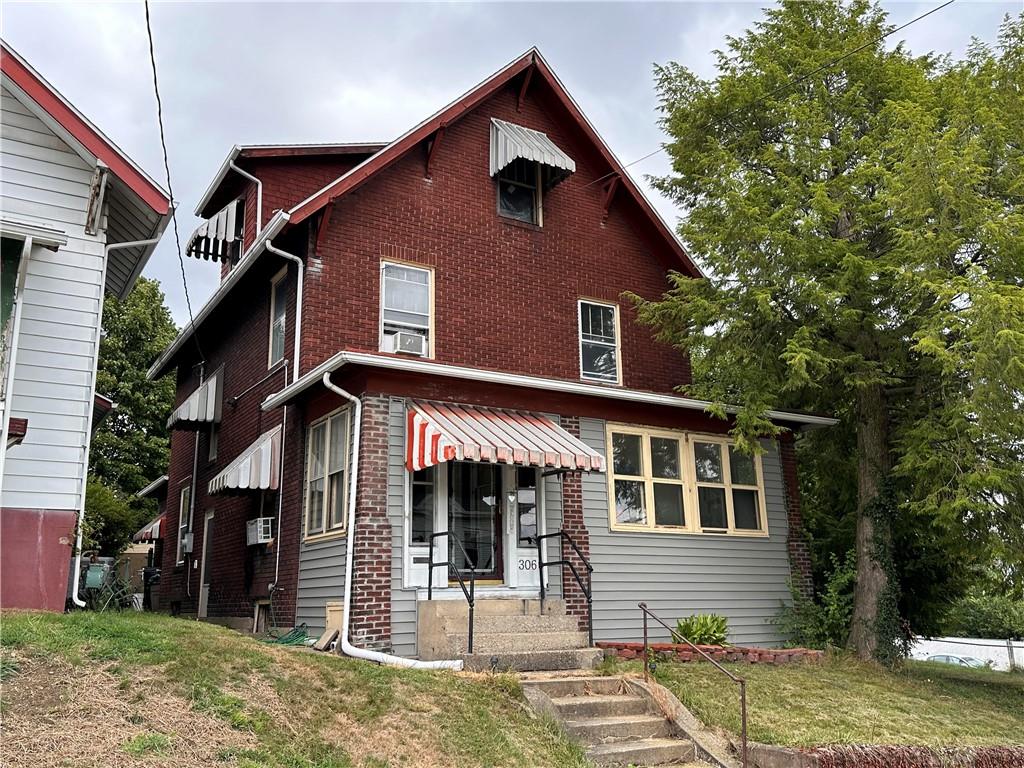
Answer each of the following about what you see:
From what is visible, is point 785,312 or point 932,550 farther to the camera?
point 932,550

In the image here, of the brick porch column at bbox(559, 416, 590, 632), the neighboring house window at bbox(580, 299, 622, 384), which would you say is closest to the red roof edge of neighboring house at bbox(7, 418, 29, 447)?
the brick porch column at bbox(559, 416, 590, 632)

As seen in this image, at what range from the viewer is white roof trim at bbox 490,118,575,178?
50.4 ft

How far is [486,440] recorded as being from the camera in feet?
36.9

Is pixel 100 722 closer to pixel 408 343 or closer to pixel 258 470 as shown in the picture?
pixel 258 470

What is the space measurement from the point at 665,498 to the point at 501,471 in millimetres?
2992

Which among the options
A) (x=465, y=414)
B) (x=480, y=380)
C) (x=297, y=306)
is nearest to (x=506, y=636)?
(x=465, y=414)

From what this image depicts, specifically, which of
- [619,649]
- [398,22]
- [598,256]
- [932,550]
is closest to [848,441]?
[932,550]

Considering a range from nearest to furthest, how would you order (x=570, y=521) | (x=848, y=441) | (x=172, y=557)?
(x=570, y=521) < (x=848, y=441) < (x=172, y=557)

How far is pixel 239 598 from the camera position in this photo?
15.2 metres

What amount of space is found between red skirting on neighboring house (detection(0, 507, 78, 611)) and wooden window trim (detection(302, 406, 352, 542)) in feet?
10.2

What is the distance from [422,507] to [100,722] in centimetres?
569

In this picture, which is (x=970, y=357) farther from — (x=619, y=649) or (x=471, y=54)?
(x=471, y=54)

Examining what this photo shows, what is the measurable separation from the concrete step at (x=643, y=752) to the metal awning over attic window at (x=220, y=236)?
11.3m

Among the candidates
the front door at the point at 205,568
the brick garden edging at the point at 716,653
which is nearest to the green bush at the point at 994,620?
the brick garden edging at the point at 716,653
